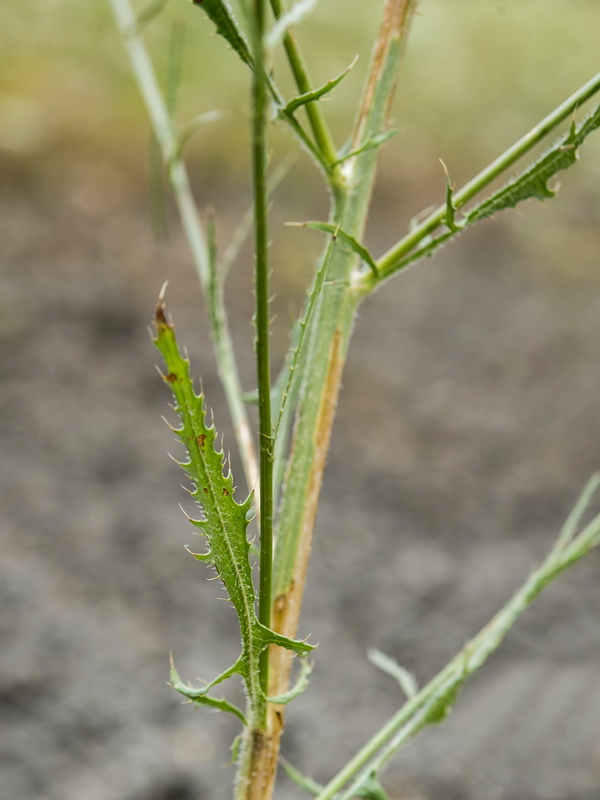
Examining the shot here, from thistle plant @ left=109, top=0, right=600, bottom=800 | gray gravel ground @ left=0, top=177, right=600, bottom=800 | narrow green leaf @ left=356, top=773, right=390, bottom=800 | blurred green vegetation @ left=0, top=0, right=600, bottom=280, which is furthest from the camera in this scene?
blurred green vegetation @ left=0, top=0, right=600, bottom=280

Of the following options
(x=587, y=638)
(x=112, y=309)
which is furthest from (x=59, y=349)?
(x=587, y=638)

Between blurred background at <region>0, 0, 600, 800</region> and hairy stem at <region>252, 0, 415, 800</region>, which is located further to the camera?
blurred background at <region>0, 0, 600, 800</region>

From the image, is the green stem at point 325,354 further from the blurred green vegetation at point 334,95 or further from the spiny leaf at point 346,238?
the blurred green vegetation at point 334,95

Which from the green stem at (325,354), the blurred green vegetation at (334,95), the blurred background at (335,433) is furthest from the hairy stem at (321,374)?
the blurred green vegetation at (334,95)

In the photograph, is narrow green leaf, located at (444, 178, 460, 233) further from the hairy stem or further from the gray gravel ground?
the gray gravel ground

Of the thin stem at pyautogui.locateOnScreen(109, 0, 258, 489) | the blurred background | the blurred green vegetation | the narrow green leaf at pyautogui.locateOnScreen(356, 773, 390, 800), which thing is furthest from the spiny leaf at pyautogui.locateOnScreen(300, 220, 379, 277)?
the blurred green vegetation

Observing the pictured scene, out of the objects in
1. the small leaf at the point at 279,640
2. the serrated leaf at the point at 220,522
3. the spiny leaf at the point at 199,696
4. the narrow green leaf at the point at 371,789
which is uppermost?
the serrated leaf at the point at 220,522
